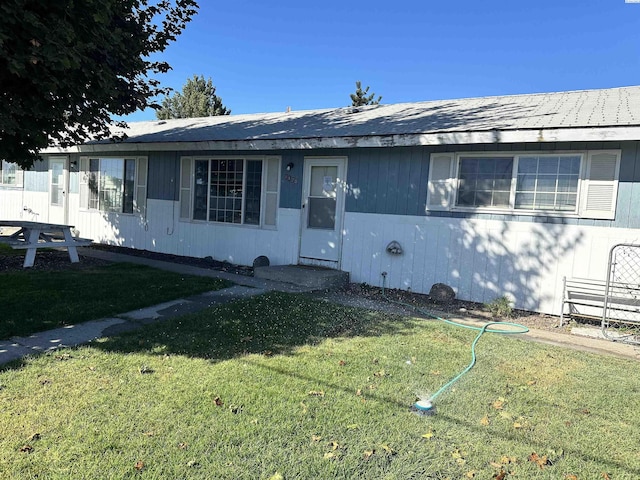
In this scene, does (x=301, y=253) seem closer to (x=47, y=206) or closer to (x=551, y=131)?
(x=551, y=131)

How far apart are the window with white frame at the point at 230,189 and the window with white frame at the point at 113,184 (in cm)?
164

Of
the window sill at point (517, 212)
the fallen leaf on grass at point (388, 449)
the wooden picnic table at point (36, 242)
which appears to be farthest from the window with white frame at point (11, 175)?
the fallen leaf on grass at point (388, 449)

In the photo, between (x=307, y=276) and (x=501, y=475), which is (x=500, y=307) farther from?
(x=501, y=475)

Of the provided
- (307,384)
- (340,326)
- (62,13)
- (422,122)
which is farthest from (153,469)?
(422,122)

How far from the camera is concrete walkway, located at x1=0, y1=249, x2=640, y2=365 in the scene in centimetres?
431

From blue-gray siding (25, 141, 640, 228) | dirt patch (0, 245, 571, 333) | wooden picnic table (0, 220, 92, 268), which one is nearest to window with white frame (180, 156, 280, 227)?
blue-gray siding (25, 141, 640, 228)

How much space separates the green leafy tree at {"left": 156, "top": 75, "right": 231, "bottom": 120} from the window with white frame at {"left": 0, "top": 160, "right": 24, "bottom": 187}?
21.4m

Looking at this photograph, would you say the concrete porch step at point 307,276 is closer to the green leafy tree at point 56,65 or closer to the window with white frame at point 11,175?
the green leafy tree at point 56,65

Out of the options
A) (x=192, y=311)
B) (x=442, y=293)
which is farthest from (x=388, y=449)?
(x=442, y=293)

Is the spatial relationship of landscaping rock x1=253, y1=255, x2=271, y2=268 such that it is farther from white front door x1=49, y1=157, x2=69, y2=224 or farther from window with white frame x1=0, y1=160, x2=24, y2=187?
window with white frame x1=0, y1=160, x2=24, y2=187

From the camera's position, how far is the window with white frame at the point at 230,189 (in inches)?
366

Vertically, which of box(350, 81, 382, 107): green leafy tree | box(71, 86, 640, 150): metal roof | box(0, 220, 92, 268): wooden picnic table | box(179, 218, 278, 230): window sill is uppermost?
box(350, 81, 382, 107): green leafy tree

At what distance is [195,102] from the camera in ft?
117

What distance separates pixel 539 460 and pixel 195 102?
37165 millimetres
